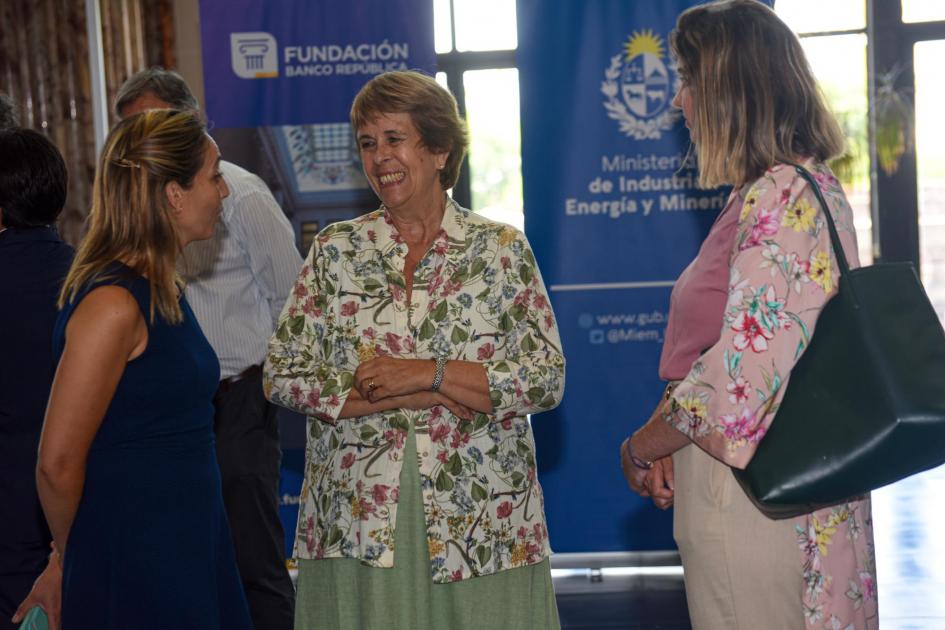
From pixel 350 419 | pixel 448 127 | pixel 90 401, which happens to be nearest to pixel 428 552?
pixel 350 419

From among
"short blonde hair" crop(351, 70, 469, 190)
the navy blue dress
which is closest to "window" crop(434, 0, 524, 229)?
"short blonde hair" crop(351, 70, 469, 190)

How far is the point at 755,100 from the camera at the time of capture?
1.95 metres

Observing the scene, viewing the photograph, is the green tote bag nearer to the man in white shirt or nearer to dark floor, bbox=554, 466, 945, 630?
the man in white shirt

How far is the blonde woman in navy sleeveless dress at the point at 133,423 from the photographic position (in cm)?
190

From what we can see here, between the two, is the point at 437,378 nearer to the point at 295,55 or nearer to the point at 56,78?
the point at 295,55

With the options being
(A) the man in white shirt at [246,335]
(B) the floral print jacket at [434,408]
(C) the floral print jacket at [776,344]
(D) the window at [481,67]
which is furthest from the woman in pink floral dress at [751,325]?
(D) the window at [481,67]

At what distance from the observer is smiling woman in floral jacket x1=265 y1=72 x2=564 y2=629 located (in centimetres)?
232

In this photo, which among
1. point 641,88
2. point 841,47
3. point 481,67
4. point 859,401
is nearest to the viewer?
point 859,401

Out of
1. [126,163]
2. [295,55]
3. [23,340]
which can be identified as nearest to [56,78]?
[295,55]

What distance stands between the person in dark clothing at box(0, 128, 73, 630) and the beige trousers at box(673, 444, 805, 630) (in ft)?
5.05

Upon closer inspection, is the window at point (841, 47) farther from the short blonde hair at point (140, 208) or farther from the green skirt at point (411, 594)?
the short blonde hair at point (140, 208)

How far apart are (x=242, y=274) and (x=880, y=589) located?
3029 millimetres

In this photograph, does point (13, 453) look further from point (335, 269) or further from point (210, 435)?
point (335, 269)

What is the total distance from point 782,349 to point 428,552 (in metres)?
0.92
